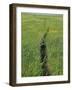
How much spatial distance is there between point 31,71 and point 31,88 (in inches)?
5.1

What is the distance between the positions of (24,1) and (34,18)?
0.15m

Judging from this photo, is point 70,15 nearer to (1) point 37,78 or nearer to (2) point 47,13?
(2) point 47,13

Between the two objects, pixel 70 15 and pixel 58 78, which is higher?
pixel 70 15

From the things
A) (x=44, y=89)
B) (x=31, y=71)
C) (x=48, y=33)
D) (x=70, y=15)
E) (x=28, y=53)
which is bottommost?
(x=44, y=89)

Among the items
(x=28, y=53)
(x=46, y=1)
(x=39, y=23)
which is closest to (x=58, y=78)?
(x=28, y=53)

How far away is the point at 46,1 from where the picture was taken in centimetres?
209

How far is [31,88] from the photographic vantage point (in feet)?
6.68

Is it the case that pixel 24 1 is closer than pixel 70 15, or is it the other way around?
pixel 24 1

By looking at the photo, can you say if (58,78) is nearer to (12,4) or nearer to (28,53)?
(28,53)

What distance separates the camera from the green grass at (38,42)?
2.01 metres

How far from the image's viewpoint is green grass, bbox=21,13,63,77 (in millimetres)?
2010

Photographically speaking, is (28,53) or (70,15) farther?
(70,15)

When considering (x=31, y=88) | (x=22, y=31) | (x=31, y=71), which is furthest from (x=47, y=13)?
(x=31, y=88)

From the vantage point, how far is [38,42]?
2055 mm
